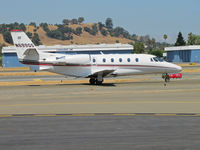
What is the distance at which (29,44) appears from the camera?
3269cm

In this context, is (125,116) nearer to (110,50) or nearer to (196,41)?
(110,50)

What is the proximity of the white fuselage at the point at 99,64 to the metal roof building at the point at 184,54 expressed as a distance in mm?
76371

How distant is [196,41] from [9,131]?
6565 inches

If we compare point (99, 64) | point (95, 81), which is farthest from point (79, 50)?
point (99, 64)

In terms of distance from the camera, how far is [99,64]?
34.4 meters

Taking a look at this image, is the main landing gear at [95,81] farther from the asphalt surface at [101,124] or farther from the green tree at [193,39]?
the green tree at [193,39]

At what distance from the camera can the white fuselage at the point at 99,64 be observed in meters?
33.4

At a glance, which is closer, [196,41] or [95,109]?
[95,109]

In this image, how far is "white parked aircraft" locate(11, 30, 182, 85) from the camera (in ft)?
107

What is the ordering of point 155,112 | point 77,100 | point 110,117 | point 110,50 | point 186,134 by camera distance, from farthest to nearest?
point 110,50, point 77,100, point 155,112, point 110,117, point 186,134

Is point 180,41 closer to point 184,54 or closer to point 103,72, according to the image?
point 184,54

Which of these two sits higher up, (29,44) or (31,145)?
(29,44)

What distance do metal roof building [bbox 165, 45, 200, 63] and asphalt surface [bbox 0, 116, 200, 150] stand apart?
97.3m

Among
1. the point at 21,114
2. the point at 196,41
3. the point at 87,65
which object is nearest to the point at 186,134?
the point at 21,114
